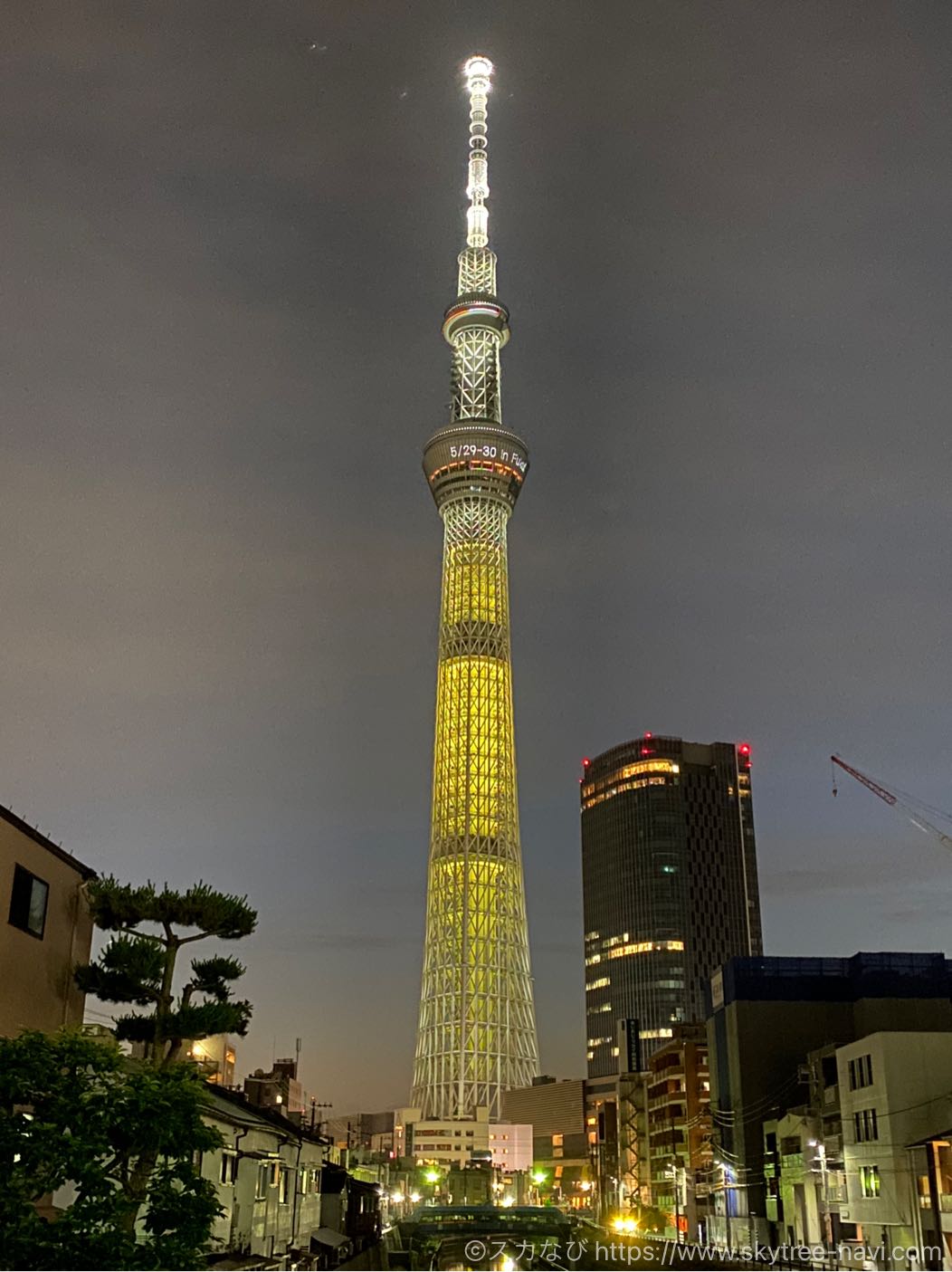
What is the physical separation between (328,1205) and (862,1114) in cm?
3111

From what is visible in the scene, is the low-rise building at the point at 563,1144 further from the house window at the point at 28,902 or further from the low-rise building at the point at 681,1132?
the house window at the point at 28,902

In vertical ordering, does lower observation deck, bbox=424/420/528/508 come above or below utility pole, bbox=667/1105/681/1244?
above

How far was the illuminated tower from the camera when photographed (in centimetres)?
16300

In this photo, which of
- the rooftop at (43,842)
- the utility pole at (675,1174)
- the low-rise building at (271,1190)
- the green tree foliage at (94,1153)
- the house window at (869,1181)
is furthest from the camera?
the utility pole at (675,1174)

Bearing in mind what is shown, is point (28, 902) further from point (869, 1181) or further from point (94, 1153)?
point (869, 1181)

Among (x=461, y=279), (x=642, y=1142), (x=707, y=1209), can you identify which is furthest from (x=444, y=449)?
(x=707, y=1209)

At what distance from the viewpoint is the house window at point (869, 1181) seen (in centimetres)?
6969

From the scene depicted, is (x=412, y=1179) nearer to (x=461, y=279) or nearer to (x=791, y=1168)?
(x=791, y=1168)

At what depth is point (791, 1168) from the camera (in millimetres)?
89875

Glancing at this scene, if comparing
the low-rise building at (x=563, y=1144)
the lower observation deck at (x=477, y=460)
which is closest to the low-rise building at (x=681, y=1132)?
the low-rise building at (x=563, y=1144)

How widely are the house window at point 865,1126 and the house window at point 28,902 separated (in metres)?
53.4

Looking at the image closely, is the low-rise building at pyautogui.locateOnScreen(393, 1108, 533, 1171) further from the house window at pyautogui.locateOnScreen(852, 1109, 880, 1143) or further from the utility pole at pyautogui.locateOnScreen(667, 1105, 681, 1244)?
the house window at pyautogui.locateOnScreen(852, 1109, 880, 1143)

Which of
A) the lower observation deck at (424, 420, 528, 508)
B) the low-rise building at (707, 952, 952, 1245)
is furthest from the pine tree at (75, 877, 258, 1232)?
the lower observation deck at (424, 420, 528, 508)

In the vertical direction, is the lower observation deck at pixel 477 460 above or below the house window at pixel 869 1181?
above
